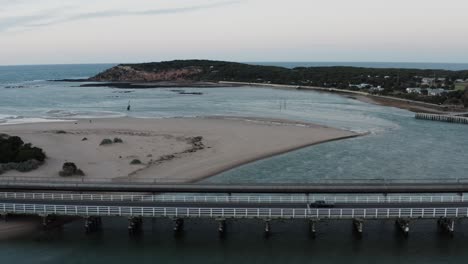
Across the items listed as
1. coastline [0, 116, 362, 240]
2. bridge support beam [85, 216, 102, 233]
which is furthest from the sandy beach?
bridge support beam [85, 216, 102, 233]

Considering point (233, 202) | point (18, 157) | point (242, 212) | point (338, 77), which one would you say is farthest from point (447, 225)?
point (338, 77)

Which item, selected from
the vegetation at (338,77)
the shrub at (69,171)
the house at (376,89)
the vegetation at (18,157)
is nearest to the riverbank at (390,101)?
the vegetation at (338,77)

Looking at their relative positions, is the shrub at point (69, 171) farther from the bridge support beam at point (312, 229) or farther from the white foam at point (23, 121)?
the white foam at point (23, 121)

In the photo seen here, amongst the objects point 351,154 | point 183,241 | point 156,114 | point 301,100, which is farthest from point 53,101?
point 183,241

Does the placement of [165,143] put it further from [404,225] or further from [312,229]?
[404,225]

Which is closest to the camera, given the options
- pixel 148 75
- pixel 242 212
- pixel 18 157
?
pixel 242 212

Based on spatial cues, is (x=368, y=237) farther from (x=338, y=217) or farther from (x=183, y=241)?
(x=183, y=241)

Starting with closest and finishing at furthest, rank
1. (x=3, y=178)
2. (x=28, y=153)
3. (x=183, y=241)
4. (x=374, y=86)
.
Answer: (x=183, y=241), (x=3, y=178), (x=28, y=153), (x=374, y=86)
